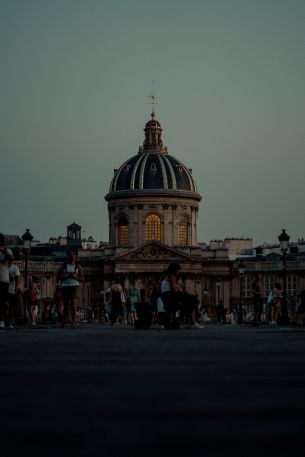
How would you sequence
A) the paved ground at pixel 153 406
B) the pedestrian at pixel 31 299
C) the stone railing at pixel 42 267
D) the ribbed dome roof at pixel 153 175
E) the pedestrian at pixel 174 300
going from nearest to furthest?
the paved ground at pixel 153 406 < the pedestrian at pixel 174 300 < the pedestrian at pixel 31 299 < the stone railing at pixel 42 267 < the ribbed dome roof at pixel 153 175

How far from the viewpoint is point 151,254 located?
119750 millimetres

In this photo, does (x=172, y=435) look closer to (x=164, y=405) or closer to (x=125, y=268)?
(x=164, y=405)

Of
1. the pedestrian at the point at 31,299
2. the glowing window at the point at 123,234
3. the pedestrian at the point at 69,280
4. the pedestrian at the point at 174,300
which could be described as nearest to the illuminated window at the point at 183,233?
the glowing window at the point at 123,234

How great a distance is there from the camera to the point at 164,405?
5898 millimetres

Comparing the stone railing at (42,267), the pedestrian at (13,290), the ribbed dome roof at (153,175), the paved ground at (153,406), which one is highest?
Answer: the ribbed dome roof at (153,175)

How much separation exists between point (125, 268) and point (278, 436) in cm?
11540

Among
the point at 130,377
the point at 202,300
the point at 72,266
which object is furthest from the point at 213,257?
the point at 130,377

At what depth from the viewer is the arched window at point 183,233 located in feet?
408

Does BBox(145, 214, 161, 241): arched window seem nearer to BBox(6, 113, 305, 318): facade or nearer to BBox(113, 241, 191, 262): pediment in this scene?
BBox(6, 113, 305, 318): facade

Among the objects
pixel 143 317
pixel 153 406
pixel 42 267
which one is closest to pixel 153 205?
pixel 42 267

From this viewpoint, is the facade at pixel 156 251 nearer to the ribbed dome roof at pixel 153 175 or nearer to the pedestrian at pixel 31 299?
the ribbed dome roof at pixel 153 175

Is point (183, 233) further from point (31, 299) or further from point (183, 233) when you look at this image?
point (31, 299)

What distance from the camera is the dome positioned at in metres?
125

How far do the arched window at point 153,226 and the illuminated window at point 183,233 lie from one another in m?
2.34
